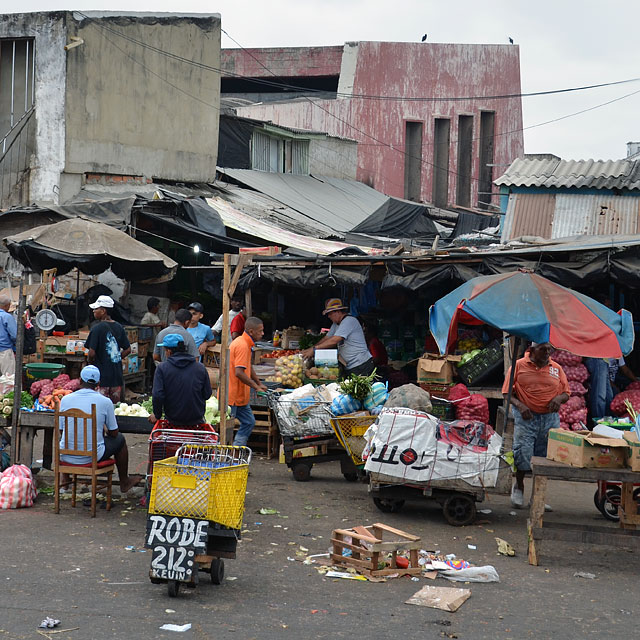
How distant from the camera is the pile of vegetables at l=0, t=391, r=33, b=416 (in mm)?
10297

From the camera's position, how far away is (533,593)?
23.0ft

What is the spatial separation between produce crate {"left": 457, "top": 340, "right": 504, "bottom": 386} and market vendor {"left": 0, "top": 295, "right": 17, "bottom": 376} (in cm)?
659

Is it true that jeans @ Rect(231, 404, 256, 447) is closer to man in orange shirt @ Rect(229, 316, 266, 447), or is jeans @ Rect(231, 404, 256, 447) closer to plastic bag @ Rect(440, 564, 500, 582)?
man in orange shirt @ Rect(229, 316, 266, 447)

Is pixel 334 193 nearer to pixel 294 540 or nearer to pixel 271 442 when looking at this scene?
pixel 271 442


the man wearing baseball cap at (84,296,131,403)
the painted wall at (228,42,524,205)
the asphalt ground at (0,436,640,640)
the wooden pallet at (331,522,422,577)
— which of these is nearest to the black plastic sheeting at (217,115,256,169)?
the painted wall at (228,42,524,205)

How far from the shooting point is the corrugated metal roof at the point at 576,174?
17609 millimetres

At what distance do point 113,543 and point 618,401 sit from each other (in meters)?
7.80

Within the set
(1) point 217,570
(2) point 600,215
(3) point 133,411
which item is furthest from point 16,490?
(2) point 600,215

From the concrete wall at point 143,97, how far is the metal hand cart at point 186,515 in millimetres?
15183

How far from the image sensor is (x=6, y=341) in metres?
13.0

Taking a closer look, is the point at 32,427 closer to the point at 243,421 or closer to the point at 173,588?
the point at 243,421

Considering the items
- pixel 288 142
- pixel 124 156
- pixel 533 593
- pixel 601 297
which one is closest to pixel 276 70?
pixel 288 142

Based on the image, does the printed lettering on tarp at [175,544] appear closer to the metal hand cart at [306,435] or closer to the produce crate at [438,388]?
the metal hand cart at [306,435]

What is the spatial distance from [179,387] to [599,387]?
22.5 ft
